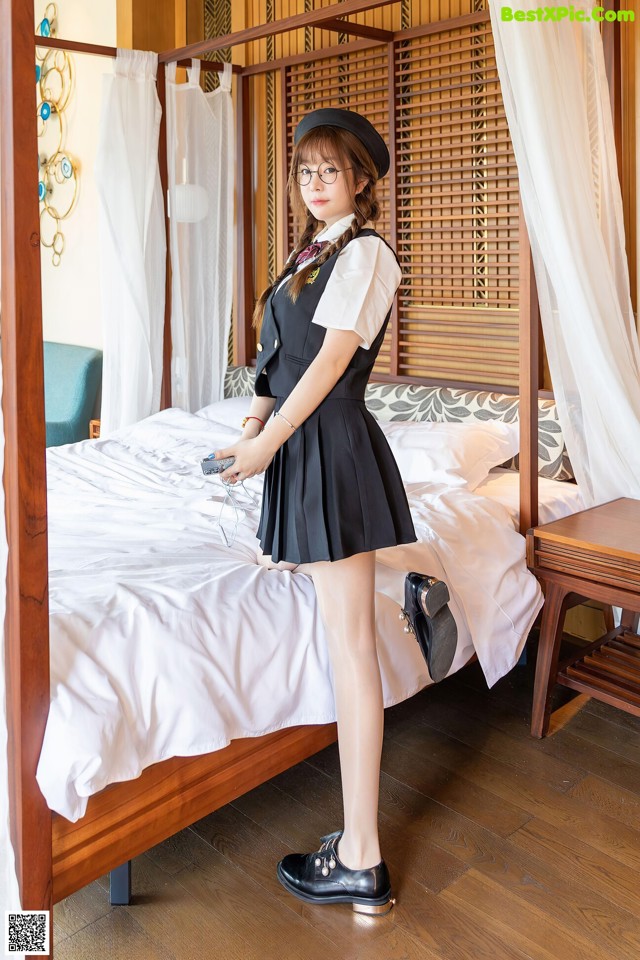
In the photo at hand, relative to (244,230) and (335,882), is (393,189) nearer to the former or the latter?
(244,230)

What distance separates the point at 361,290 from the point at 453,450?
138 cm

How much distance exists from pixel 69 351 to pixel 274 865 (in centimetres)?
377

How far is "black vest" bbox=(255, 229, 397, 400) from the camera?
73.9 inches

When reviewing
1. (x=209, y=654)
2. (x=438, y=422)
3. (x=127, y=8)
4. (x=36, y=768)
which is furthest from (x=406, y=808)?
(x=127, y=8)

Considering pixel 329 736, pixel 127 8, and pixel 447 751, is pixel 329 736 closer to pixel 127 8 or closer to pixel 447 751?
pixel 447 751

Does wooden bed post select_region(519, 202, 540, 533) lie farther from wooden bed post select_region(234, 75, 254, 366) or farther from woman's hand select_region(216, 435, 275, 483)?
wooden bed post select_region(234, 75, 254, 366)

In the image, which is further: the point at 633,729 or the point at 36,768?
the point at 633,729

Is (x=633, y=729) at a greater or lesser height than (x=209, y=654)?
lesser

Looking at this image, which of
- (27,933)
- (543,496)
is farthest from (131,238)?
(27,933)

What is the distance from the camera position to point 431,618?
2.02 m

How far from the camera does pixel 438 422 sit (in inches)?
136

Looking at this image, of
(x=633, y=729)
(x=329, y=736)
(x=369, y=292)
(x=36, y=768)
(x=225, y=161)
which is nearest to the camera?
(x=36, y=768)

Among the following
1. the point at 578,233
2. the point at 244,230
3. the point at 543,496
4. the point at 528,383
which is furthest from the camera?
the point at 244,230

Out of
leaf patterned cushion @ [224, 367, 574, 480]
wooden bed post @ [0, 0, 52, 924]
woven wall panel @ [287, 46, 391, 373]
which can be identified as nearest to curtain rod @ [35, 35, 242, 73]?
woven wall panel @ [287, 46, 391, 373]
